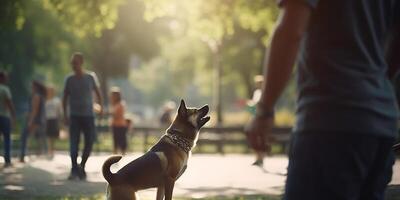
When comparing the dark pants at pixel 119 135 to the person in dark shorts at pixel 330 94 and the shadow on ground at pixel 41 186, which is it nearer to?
the shadow on ground at pixel 41 186

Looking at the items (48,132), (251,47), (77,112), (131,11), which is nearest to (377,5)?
(77,112)

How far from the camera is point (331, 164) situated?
8.83 feet

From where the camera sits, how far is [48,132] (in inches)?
787

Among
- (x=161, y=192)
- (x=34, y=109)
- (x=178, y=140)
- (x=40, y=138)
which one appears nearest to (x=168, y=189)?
(x=161, y=192)

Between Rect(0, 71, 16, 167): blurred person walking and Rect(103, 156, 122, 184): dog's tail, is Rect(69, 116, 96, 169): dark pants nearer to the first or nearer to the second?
Rect(0, 71, 16, 167): blurred person walking

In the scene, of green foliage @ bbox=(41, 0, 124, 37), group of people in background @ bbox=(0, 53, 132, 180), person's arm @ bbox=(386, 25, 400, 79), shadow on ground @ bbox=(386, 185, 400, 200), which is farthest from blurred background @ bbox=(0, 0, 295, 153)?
person's arm @ bbox=(386, 25, 400, 79)

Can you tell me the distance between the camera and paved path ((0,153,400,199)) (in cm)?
1104

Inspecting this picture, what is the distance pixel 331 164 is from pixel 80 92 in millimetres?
10302

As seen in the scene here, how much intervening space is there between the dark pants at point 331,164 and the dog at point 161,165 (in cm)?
453

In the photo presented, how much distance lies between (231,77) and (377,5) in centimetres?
4502

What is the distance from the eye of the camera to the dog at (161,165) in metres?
7.27

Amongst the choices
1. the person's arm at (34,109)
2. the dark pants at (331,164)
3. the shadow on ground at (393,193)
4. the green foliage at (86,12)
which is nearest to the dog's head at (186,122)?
the shadow on ground at (393,193)

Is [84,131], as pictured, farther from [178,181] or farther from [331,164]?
Answer: [331,164]

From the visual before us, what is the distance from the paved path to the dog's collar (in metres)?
2.12
